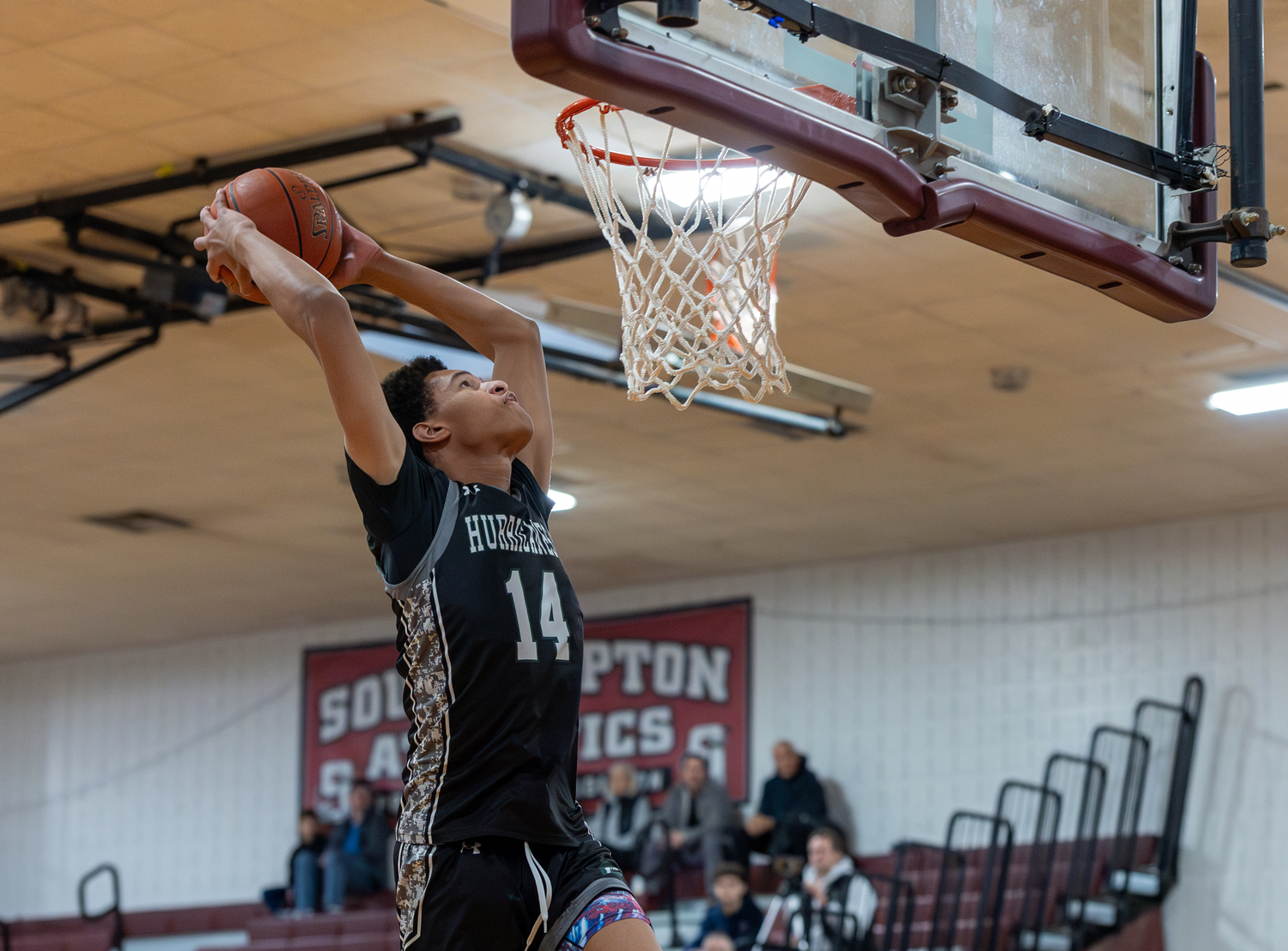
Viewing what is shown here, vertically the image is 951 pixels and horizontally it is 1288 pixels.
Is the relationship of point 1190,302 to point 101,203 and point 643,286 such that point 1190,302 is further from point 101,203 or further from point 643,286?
point 101,203

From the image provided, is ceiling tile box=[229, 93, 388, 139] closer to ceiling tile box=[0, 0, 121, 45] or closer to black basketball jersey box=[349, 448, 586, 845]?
ceiling tile box=[0, 0, 121, 45]

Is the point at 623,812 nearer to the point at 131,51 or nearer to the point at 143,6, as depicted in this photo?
the point at 131,51

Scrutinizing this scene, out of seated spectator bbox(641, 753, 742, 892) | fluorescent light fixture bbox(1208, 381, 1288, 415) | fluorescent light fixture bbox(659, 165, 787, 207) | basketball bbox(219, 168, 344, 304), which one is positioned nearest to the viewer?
basketball bbox(219, 168, 344, 304)

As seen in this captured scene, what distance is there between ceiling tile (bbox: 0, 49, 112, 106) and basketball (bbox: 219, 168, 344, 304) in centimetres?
299

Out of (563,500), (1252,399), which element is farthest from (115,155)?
(1252,399)

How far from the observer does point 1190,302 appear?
377 cm

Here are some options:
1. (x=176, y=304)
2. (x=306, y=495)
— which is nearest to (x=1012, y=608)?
(x=306, y=495)

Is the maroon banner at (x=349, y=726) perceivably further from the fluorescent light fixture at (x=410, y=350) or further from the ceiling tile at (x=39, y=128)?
the ceiling tile at (x=39, y=128)

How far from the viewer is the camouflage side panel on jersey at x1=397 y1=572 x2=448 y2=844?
309 centimetres

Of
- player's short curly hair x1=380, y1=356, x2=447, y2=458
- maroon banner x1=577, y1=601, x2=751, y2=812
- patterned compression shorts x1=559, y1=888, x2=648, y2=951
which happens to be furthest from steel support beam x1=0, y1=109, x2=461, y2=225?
maroon banner x1=577, y1=601, x2=751, y2=812

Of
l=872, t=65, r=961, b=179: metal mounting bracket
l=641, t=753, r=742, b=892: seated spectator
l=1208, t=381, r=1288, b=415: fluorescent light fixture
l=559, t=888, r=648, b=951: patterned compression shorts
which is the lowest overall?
l=641, t=753, r=742, b=892: seated spectator

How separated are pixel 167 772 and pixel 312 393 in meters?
10.4

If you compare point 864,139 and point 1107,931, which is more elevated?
point 864,139

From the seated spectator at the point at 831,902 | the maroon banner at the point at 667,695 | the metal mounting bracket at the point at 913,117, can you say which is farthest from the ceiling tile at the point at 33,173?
the maroon banner at the point at 667,695
